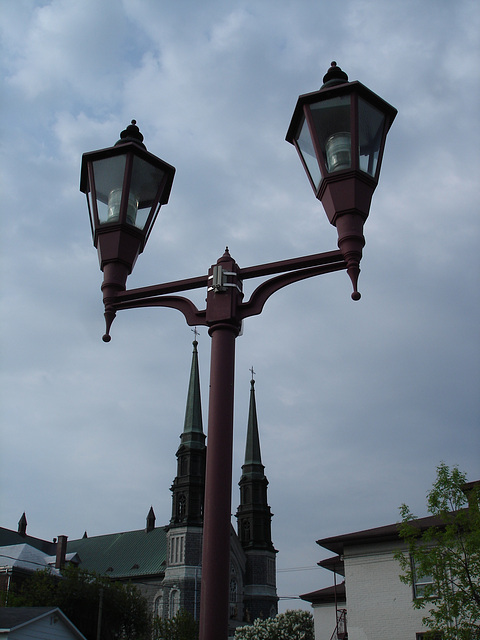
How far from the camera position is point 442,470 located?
1677cm

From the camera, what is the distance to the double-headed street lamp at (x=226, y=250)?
12.1ft

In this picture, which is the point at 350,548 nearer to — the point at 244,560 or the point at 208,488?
the point at 208,488

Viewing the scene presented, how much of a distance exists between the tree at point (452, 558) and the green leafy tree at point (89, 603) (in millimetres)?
27467

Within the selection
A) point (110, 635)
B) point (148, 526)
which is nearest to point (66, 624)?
point (110, 635)

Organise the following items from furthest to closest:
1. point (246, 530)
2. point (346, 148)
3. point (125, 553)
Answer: point (125, 553), point (246, 530), point (346, 148)

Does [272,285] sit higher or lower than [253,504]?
lower

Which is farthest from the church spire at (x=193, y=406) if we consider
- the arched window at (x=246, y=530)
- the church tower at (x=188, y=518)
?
the arched window at (x=246, y=530)

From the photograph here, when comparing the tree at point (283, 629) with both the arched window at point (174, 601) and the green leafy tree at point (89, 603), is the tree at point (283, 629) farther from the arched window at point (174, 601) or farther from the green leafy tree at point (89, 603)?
the arched window at point (174, 601)

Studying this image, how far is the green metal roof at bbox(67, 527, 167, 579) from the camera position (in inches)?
2721

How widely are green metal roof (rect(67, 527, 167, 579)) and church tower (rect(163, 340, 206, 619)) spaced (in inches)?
184

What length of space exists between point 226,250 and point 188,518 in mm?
61961

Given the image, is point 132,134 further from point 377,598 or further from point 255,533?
point 255,533

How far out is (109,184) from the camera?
4.89 m

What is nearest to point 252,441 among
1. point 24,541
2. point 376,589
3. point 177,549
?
point 177,549
